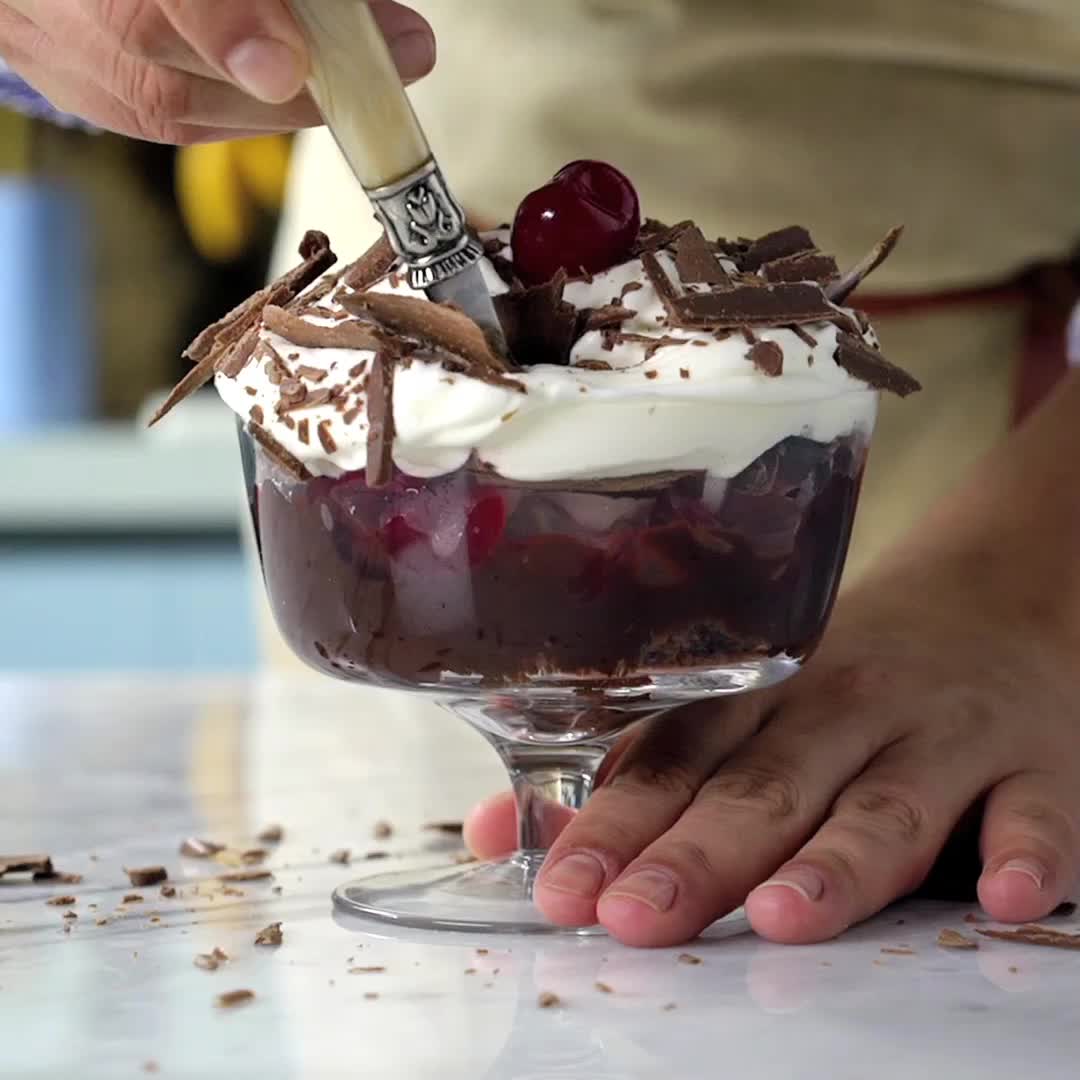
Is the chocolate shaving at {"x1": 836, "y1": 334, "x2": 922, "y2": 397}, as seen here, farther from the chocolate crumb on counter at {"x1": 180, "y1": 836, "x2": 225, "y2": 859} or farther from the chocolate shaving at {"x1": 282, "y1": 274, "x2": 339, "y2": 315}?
the chocolate crumb on counter at {"x1": 180, "y1": 836, "x2": 225, "y2": 859}

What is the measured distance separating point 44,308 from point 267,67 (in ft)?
7.94

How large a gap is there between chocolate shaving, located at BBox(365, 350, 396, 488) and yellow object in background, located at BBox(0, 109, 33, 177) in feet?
8.17

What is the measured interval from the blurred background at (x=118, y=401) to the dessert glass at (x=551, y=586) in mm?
1824

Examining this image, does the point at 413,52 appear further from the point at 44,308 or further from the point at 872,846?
the point at 44,308

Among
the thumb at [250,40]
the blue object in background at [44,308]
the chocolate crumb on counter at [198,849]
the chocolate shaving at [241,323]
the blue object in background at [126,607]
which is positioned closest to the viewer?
the thumb at [250,40]

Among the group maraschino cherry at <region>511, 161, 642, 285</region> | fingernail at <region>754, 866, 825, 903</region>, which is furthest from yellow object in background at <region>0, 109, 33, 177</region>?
fingernail at <region>754, 866, 825, 903</region>

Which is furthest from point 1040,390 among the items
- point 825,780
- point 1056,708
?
point 825,780

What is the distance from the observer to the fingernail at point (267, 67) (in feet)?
2.10

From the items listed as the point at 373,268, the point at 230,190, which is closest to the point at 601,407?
the point at 373,268

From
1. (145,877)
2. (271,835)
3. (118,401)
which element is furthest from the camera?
(118,401)

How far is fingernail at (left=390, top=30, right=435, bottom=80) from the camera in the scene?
2.50 ft

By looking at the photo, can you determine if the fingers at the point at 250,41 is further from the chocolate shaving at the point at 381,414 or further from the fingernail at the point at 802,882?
the fingernail at the point at 802,882

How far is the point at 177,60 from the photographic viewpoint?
0.72 metres

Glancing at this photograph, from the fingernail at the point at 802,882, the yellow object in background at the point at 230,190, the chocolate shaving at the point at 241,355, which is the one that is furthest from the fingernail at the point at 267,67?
the yellow object in background at the point at 230,190
